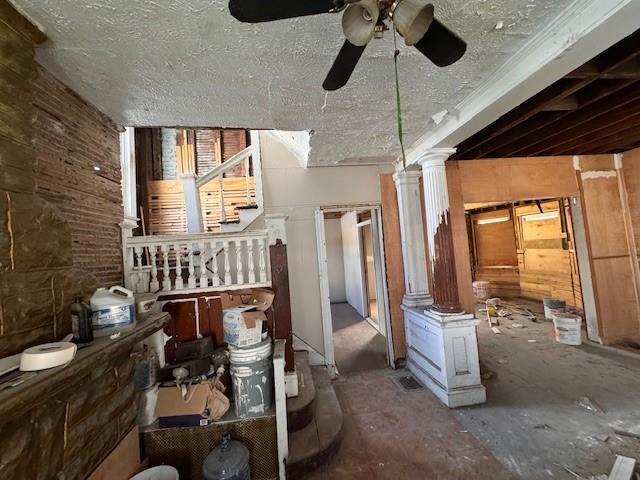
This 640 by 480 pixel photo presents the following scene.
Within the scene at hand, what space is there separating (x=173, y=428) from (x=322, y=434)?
111 centimetres

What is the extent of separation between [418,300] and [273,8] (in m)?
3.27

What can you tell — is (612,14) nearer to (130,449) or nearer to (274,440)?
(274,440)

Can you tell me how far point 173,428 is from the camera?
6.54 ft

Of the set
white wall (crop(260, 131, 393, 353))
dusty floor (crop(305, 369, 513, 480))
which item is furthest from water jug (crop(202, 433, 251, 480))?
white wall (crop(260, 131, 393, 353))

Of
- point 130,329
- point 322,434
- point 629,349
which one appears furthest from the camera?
point 629,349

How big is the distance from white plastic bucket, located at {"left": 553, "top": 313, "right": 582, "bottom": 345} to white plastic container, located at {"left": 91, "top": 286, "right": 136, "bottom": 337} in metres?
5.33

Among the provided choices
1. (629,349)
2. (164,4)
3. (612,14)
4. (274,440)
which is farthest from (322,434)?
(629,349)

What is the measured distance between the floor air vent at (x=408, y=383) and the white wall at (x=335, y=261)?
4.74 metres

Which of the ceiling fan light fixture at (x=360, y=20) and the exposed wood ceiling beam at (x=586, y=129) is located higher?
the exposed wood ceiling beam at (x=586, y=129)

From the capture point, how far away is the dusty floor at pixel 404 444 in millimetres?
1960

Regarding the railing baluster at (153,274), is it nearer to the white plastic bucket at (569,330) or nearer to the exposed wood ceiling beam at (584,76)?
the exposed wood ceiling beam at (584,76)

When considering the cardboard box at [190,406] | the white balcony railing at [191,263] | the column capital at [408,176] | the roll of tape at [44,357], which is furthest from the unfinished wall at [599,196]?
the roll of tape at [44,357]

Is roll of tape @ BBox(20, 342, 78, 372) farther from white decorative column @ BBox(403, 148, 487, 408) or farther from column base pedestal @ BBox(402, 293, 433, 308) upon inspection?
column base pedestal @ BBox(402, 293, 433, 308)

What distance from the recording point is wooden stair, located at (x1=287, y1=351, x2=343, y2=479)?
6.53ft
